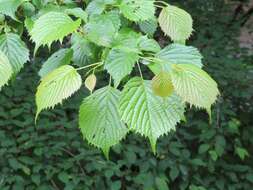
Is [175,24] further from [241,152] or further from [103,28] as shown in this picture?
[241,152]

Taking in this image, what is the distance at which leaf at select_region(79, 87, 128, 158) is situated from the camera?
961 millimetres

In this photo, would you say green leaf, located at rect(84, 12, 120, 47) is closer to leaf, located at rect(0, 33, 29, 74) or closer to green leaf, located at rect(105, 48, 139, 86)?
green leaf, located at rect(105, 48, 139, 86)

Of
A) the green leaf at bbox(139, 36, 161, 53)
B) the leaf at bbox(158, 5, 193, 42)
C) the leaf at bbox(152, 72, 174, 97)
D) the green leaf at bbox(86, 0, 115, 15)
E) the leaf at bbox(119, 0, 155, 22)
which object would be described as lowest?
the leaf at bbox(158, 5, 193, 42)

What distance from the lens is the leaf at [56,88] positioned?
37.2 inches

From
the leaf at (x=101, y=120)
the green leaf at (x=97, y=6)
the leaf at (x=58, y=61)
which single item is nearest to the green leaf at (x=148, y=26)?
the green leaf at (x=97, y=6)

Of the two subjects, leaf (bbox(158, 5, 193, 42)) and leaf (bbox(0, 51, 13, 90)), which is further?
leaf (bbox(158, 5, 193, 42))

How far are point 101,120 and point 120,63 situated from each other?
0.39 feet

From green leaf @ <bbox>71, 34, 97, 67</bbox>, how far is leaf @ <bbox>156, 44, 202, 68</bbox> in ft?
0.62

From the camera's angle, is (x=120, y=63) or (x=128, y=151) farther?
(x=128, y=151)

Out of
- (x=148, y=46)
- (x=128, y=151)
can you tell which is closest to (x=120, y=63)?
(x=148, y=46)

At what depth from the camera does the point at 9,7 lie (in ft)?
4.08

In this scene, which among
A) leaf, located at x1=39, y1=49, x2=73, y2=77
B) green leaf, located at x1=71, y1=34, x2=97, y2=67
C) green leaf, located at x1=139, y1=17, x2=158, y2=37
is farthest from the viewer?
green leaf, located at x1=139, y1=17, x2=158, y2=37

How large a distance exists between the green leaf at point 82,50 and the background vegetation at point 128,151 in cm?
217

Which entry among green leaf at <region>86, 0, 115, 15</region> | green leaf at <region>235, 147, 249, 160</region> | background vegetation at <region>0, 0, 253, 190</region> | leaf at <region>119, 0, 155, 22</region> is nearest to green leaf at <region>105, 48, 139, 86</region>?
leaf at <region>119, 0, 155, 22</region>
